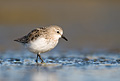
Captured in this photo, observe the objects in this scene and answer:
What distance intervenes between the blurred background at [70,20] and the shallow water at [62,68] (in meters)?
2.62

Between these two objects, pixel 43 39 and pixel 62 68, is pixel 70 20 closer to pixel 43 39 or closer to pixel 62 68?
pixel 43 39

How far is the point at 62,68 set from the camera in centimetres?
950

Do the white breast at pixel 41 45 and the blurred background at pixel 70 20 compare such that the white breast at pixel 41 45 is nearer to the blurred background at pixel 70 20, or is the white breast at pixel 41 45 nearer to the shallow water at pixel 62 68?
the shallow water at pixel 62 68

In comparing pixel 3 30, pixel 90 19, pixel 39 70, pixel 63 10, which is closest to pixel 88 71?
pixel 39 70

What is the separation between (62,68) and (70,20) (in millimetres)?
13483

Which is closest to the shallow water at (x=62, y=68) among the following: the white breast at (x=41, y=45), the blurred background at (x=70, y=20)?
the white breast at (x=41, y=45)

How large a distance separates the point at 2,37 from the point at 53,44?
701 cm

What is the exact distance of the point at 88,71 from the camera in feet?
29.5

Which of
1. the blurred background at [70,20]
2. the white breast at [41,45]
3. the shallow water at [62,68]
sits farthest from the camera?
the blurred background at [70,20]

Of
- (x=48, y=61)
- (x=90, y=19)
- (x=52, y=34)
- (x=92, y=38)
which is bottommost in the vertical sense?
(x=48, y=61)

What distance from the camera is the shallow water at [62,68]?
816cm

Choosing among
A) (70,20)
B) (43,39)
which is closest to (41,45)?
(43,39)

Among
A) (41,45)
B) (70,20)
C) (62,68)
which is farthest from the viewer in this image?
(70,20)

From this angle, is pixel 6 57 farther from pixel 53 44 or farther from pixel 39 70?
pixel 39 70
